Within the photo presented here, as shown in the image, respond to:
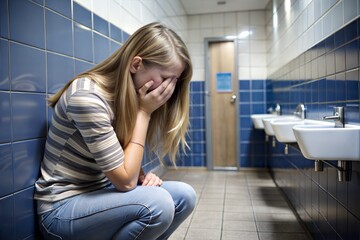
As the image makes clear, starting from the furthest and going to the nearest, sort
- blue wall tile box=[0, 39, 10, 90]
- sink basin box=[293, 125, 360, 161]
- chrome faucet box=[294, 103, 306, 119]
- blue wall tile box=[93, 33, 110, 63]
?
chrome faucet box=[294, 103, 306, 119], blue wall tile box=[93, 33, 110, 63], sink basin box=[293, 125, 360, 161], blue wall tile box=[0, 39, 10, 90]

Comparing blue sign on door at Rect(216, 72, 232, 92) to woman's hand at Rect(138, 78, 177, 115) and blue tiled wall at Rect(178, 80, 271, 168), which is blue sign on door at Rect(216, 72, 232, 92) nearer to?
blue tiled wall at Rect(178, 80, 271, 168)

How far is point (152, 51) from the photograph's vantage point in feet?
3.68

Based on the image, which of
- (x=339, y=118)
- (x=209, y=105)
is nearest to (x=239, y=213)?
(x=339, y=118)

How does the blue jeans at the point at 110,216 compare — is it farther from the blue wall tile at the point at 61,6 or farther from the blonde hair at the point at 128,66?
the blue wall tile at the point at 61,6

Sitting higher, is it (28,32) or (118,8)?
(118,8)

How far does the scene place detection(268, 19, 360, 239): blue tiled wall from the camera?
1.24 meters

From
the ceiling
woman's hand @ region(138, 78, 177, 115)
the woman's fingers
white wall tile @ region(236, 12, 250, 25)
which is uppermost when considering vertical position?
the ceiling

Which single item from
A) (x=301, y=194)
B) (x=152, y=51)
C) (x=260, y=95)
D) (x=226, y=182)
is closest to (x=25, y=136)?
(x=152, y=51)

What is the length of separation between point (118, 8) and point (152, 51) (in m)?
1.13

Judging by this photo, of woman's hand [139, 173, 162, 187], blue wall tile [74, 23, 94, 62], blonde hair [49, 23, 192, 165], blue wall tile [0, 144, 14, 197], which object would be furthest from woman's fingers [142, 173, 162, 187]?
blue wall tile [74, 23, 94, 62]

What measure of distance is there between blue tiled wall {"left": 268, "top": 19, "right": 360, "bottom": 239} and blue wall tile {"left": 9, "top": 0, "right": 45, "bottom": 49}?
1223mm

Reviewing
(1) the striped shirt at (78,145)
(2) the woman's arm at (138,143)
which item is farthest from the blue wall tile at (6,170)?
(2) the woman's arm at (138,143)

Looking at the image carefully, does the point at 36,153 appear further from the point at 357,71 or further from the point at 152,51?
the point at 357,71

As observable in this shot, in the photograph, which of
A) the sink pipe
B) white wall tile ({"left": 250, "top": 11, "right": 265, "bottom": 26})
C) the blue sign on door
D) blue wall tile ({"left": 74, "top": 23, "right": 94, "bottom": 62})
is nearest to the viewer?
the sink pipe
